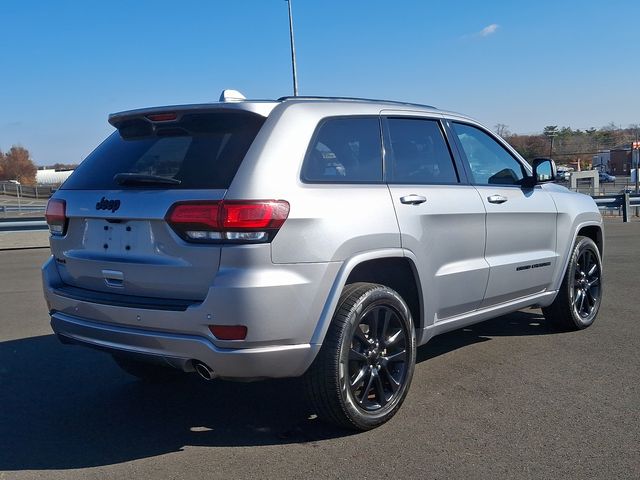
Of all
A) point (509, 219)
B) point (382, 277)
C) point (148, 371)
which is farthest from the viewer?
point (509, 219)

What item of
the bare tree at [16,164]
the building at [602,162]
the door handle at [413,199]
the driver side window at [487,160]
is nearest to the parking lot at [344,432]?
the door handle at [413,199]

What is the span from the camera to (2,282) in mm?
9969

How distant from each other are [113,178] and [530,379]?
317 centimetres

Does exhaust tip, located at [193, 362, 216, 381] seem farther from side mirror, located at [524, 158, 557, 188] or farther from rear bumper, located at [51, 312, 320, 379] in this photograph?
side mirror, located at [524, 158, 557, 188]

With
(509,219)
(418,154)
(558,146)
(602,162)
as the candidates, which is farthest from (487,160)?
(602,162)

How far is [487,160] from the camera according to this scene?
17.1 ft

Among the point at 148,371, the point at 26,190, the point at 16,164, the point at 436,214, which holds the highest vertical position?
the point at 16,164

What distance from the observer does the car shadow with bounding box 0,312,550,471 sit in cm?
374

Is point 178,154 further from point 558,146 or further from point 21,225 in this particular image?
point 558,146

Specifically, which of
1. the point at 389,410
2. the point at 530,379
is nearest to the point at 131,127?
the point at 389,410

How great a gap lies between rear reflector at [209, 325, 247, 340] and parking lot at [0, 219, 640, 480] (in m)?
0.71

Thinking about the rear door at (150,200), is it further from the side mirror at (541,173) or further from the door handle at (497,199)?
the side mirror at (541,173)

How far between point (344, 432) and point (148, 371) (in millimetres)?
1692

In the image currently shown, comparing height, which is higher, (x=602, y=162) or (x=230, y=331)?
(x=602, y=162)
